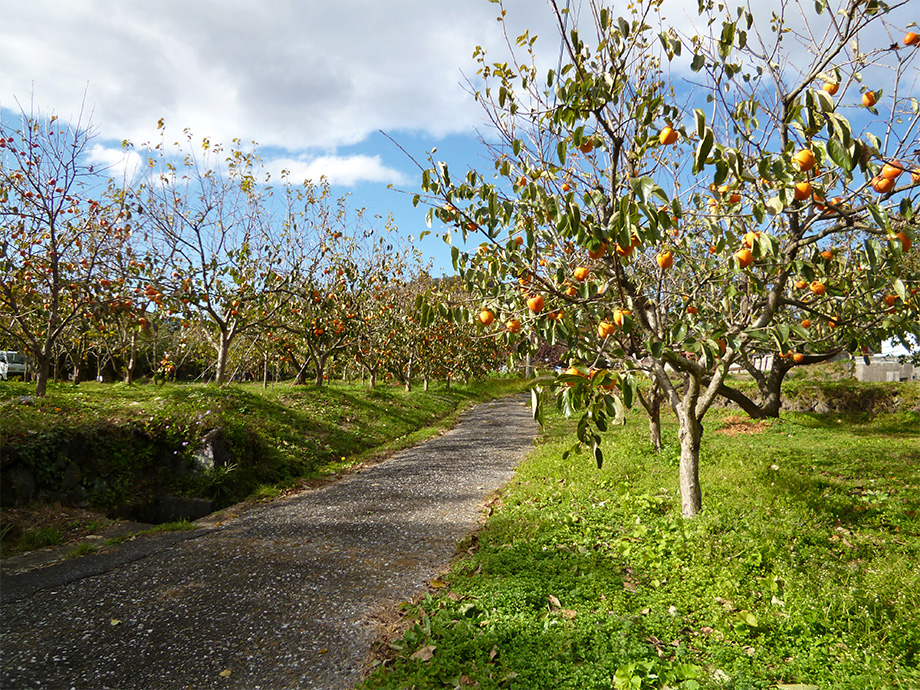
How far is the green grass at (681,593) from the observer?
9.77 feet

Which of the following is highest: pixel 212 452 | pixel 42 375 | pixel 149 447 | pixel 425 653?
pixel 42 375

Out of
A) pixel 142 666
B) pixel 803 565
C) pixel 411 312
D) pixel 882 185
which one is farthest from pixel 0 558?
pixel 411 312

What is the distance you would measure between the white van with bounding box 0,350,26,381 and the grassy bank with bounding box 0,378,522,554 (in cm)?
971

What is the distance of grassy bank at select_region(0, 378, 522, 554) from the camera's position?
5.80m

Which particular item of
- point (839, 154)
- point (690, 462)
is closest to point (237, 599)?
point (690, 462)

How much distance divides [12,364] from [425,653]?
2132 centimetres

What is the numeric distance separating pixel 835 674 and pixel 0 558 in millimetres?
6484

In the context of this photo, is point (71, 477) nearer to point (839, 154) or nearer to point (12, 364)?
point (839, 154)

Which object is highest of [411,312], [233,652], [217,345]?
[411,312]

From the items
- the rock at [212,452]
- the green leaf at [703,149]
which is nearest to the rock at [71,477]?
the rock at [212,452]

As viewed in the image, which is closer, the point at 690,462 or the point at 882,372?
the point at 690,462

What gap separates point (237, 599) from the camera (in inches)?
156

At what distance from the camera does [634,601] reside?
3.80m

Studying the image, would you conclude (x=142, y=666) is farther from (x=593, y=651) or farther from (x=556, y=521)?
(x=556, y=521)
